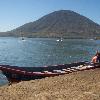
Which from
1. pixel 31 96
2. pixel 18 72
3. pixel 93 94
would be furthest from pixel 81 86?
pixel 18 72

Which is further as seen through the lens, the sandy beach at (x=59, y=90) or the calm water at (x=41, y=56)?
the calm water at (x=41, y=56)

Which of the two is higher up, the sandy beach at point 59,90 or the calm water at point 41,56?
the sandy beach at point 59,90

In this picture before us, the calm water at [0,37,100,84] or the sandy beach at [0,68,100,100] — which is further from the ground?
the sandy beach at [0,68,100,100]

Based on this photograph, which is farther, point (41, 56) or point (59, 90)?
point (41, 56)

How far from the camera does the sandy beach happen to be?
17062 mm

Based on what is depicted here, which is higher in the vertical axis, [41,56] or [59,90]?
[59,90]

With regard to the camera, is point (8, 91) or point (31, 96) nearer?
point (31, 96)

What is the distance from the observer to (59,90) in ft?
61.2

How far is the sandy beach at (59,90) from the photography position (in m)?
17.1

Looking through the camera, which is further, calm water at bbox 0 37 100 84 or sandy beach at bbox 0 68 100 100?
calm water at bbox 0 37 100 84

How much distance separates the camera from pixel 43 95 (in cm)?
1741

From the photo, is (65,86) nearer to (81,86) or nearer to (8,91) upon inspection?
(81,86)

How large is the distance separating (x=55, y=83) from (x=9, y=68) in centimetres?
Answer: 528

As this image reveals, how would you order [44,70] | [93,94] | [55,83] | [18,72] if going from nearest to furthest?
[93,94] → [55,83] → [18,72] → [44,70]
